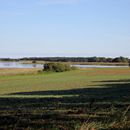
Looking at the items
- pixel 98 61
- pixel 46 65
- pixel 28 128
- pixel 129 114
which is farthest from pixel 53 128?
pixel 98 61

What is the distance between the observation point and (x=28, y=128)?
10.2 meters

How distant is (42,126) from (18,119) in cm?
163

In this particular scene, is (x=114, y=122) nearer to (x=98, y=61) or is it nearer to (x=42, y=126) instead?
(x=42, y=126)

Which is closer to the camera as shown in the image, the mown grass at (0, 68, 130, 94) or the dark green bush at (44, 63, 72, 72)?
the mown grass at (0, 68, 130, 94)

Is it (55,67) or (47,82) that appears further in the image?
(55,67)

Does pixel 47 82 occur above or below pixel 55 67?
below

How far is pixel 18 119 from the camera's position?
12.0 meters

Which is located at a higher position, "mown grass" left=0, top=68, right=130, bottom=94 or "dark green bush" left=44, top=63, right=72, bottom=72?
"dark green bush" left=44, top=63, right=72, bottom=72

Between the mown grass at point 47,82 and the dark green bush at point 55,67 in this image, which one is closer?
the mown grass at point 47,82

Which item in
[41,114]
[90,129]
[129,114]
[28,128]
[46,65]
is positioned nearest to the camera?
[90,129]

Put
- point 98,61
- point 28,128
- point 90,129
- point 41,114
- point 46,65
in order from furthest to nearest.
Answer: point 98,61 < point 46,65 < point 41,114 < point 28,128 < point 90,129

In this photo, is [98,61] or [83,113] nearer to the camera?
[83,113]

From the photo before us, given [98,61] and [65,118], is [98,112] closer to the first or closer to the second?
[65,118]

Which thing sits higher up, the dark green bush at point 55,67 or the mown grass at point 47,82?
the dark green bush at point 55,67
